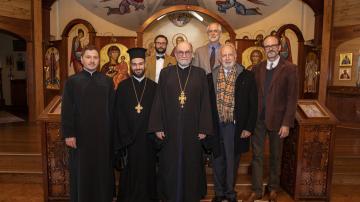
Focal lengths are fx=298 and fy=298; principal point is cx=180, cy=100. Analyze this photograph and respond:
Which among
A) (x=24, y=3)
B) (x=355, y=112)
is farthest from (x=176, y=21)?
(x=355, y=112)

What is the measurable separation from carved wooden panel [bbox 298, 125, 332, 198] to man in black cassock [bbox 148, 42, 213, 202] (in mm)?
1417

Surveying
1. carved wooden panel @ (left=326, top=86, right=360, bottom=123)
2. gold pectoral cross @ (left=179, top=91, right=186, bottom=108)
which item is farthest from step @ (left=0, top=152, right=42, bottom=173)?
carved wooden panel @ (left=326, top=86, right=360, bottom=123)

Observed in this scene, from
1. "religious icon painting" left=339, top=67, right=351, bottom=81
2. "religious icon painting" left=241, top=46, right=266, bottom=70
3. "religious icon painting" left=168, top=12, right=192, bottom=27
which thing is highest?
"religious icon painting" left=168, top=12, right=192, bottom=27

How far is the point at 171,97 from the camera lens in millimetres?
2930

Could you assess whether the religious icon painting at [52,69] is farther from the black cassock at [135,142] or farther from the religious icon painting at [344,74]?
the religious icon painting at [344,74]

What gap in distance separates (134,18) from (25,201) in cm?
550

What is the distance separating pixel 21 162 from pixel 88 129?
2.29 meters

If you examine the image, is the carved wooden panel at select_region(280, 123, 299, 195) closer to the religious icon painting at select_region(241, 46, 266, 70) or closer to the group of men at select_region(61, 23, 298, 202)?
the group of men at select_region(61, 23, 298, 202)

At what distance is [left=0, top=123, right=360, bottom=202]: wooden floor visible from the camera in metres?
3.71

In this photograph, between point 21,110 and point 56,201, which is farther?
point 21,110

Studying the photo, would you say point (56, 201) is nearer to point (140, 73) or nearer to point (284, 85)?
point (140, 73)

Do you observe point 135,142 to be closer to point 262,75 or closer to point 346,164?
point 262,75

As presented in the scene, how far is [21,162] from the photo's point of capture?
4473 mm

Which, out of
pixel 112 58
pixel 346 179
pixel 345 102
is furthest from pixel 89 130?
pixel 345 102
